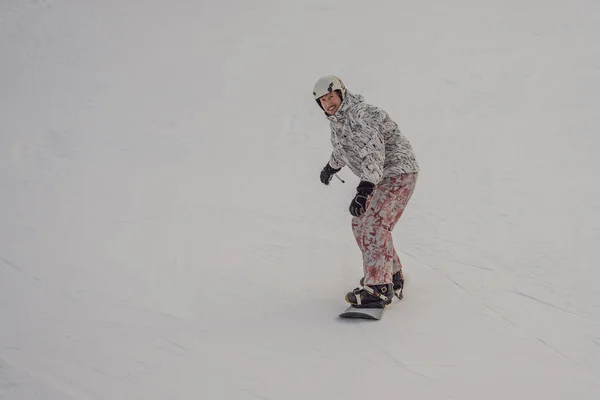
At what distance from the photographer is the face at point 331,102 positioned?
3914 millimetres

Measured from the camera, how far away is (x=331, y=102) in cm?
393

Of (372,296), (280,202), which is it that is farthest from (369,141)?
(280,202)

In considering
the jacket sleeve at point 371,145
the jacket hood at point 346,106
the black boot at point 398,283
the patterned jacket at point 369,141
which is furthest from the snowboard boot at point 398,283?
the jacket hood at point 346,106

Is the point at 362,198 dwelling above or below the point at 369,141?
below

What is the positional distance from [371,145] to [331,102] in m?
0.36

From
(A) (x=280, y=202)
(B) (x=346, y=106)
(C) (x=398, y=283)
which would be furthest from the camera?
(A) (x=280, y=202)

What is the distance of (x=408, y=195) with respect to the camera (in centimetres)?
411

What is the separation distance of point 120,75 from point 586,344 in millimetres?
6936

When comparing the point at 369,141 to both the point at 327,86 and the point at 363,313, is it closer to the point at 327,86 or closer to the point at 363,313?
the point at 327,86

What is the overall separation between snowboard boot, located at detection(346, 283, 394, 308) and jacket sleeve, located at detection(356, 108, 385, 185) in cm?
71

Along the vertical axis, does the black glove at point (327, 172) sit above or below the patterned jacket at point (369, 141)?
below

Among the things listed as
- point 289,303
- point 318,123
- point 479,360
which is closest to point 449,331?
point 479,360

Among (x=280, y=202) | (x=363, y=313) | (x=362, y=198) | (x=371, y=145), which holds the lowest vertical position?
(x=363, y=313)

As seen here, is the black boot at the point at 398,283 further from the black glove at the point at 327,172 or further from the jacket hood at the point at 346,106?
the jacket hood at the point at 346,106
